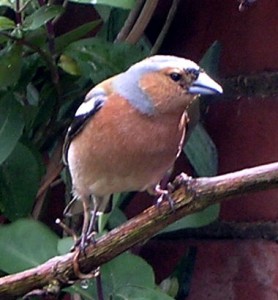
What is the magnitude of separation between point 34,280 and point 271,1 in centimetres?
53

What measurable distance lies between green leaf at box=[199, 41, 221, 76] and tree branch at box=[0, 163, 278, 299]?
0.42 metres

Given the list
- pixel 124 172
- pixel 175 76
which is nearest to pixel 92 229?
pixel 124 172

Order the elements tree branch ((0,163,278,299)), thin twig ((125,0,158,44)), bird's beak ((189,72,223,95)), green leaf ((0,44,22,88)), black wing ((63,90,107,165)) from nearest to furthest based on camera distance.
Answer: tree branch ((0,163,278,299)), bird's beak ((189,72,223,95)), black wing ((63,90,107,165)), green leaf ((0,44,22,88)), thin twig ((125,0,158,44))

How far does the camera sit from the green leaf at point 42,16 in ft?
4.09

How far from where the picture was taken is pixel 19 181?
1.36 meters

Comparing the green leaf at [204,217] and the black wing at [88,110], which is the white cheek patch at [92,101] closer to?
the black wing at [88,110]

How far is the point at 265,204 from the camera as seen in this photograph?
1312 mm

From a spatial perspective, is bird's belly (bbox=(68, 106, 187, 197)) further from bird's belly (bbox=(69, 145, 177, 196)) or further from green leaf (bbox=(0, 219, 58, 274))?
green leaf (bbox=(0, 219, 58, 274))

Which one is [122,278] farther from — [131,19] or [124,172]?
[131,19]

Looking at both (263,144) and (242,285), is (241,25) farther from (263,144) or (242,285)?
(242,285)

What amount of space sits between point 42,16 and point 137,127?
0.78 ft

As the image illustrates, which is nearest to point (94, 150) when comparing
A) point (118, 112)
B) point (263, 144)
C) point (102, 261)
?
point (118, 112)

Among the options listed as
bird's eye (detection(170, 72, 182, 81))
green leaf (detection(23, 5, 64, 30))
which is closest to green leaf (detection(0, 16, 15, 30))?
green leaf (detection(23, 5, 64, 30))

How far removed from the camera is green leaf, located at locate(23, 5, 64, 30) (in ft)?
4.09
